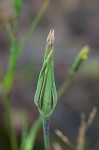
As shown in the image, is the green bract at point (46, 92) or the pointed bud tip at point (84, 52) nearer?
the green bract at point (46, 92)

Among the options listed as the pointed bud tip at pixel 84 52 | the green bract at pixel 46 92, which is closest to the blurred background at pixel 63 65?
the pointed bud tip at pixel 84 52

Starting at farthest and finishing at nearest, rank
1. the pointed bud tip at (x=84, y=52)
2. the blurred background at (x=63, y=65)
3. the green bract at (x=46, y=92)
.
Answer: the blurred background at (x=63, y=65)
the pointed bud tip at (x=84, y=52)
the green bract at (x=46, y=92)

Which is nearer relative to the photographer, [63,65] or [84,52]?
[84,52]

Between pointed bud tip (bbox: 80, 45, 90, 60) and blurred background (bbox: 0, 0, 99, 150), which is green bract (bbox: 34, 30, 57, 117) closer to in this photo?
pointed bud tip (bbox: 80, 45, 90, 60)

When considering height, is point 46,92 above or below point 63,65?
below

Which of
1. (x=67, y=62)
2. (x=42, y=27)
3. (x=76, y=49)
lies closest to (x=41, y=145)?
(x=67, y=62)

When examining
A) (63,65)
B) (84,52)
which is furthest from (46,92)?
(63,65)

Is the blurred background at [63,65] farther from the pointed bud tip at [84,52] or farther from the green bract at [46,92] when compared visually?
the green bract at [46,92]

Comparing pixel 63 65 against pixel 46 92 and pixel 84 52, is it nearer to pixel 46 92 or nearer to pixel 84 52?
pixel 84 52

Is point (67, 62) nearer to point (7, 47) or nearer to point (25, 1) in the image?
point (7, 47)

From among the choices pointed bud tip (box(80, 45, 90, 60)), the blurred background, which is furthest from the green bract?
the blurred background
